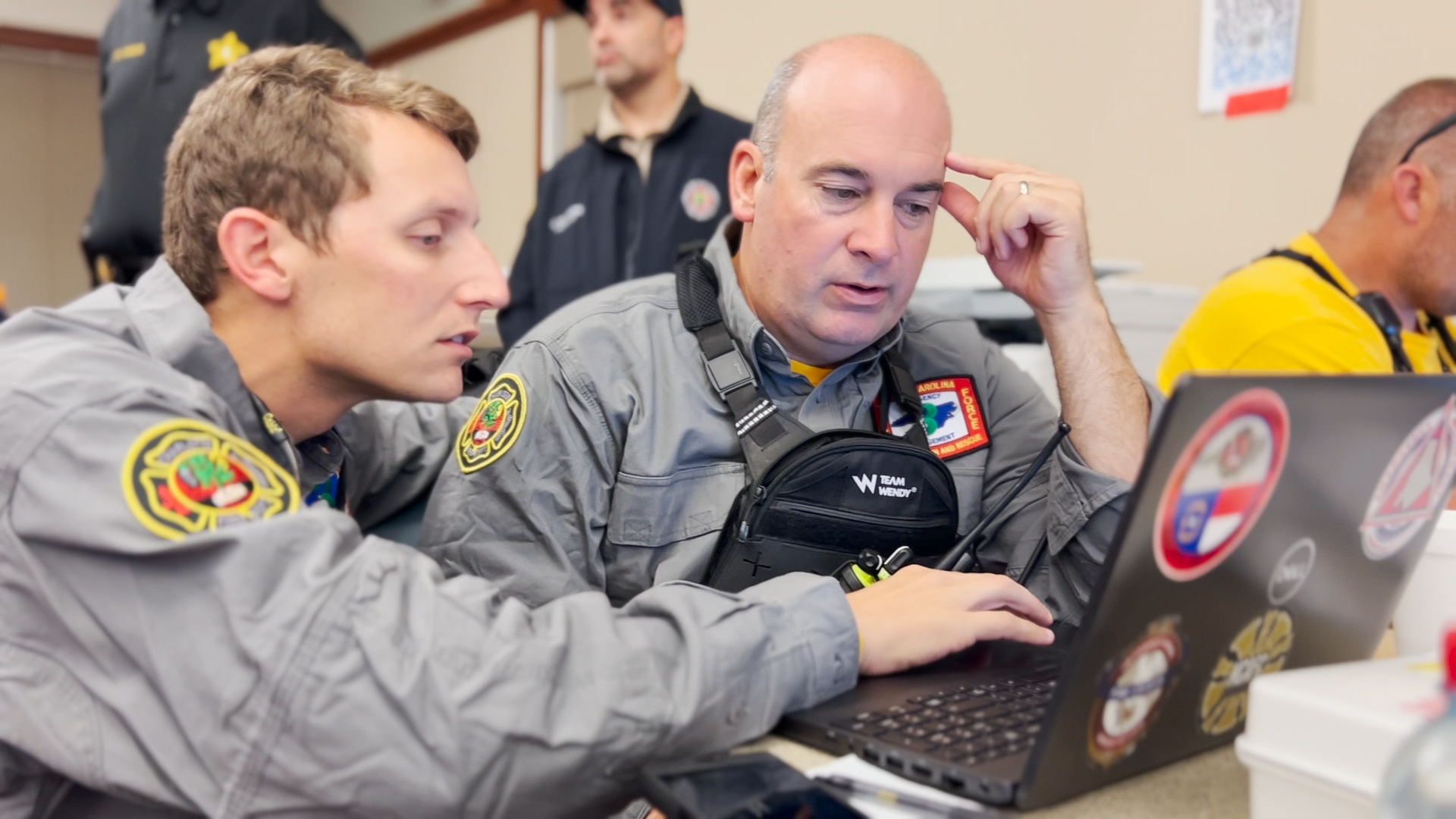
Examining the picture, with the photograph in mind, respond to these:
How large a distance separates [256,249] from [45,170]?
671cm

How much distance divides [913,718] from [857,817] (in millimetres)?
168

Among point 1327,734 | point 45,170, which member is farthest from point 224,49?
point 45,170

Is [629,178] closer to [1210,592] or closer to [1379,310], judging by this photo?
[1379,310]

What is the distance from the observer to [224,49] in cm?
252

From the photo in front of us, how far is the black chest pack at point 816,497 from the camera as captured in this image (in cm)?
116

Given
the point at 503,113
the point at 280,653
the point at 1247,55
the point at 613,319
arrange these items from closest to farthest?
the point at 280,653 → the point at 613,319 → the point at 1247,55 → the point at 503,113

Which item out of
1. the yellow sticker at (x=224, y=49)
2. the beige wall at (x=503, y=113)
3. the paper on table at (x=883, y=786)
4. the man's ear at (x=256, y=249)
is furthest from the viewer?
the beige wall at (x=503, y=113)

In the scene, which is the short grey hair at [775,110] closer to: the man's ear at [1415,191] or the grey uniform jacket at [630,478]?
the grey uniform jacket at [630,478]

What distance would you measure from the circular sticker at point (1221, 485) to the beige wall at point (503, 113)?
13.7ft

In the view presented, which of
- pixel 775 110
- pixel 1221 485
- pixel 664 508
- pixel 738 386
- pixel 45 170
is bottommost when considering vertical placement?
pixel 45 170

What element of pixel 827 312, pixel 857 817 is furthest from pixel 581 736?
pixel 827 312

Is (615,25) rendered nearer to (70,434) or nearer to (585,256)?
(585,256)

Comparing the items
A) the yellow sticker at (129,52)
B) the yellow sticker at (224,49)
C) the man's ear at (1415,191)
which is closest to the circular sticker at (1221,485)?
the man's ear at (1415,191)

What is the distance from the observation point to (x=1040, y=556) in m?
1.30
